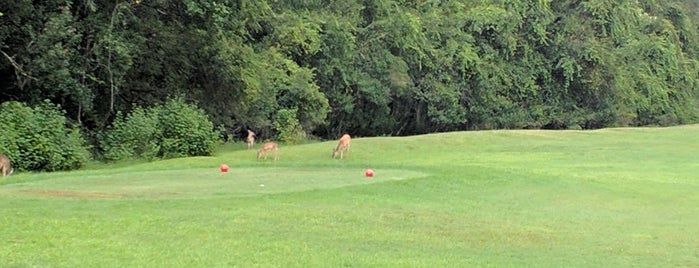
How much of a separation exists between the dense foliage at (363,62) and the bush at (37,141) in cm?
249

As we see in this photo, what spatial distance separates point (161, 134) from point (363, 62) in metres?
21.2

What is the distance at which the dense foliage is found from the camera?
25.2 m

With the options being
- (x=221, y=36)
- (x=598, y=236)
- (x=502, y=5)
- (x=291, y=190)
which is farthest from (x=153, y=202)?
(x=502, y=5)

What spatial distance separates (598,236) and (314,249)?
144 inches

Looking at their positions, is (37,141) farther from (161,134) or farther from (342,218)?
(342,218)

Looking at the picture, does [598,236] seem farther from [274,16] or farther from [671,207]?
[274,16]

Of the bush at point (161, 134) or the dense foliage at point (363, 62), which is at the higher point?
the dense foliage at point (363, 62)

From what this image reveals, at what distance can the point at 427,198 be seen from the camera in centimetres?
1348

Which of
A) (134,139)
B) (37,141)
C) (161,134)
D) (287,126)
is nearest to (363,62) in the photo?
(287,126)

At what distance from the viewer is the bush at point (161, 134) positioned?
24.2 meters

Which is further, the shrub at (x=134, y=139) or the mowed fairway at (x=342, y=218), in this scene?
the shrub at (x=134, y=139)

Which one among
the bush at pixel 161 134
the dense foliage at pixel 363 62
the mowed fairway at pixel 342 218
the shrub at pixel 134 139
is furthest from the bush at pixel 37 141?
the mowed fairway at pixel 342 218

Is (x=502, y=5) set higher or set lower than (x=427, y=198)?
higher

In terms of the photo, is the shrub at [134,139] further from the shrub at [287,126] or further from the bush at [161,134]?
the shrub at [287,126]
